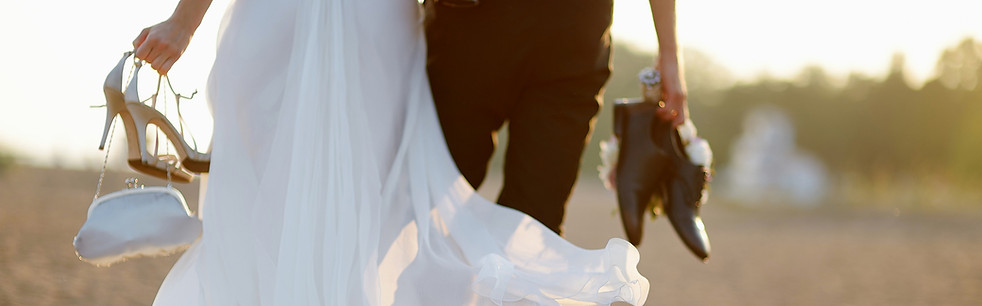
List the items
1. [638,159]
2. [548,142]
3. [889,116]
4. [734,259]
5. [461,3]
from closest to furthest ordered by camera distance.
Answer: [461,3] < [548,142] < [638,159] < [734,259] < [889,116]

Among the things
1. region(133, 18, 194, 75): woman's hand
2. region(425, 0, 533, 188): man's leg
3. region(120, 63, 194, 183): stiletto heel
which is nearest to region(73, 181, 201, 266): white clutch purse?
region(120, 63, 194, 183): stiletto heel

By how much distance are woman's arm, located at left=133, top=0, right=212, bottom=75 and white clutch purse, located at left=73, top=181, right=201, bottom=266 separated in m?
0.33

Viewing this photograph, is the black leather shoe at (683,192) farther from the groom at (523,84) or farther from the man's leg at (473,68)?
the man's leg at (473,68)

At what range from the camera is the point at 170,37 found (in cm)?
229

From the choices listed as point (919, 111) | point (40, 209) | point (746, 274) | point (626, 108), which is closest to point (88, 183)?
point (40, 209)

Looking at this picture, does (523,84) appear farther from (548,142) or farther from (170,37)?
(170,37)

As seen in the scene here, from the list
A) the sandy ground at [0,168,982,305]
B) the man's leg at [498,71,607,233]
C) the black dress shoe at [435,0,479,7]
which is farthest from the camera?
the sandy ground at [0,168,982,305]

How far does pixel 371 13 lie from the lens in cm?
241

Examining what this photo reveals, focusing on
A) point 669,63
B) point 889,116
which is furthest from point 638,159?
point 889,116

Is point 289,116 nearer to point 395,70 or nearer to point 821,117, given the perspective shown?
point 395,70

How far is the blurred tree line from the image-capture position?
89.8 feet

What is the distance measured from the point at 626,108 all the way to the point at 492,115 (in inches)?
29.6

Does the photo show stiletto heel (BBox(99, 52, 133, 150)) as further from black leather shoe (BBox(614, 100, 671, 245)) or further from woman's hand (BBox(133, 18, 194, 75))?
black leather shoe (BBox(614, 100, 671, 245))

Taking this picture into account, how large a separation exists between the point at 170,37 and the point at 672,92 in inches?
60.1
